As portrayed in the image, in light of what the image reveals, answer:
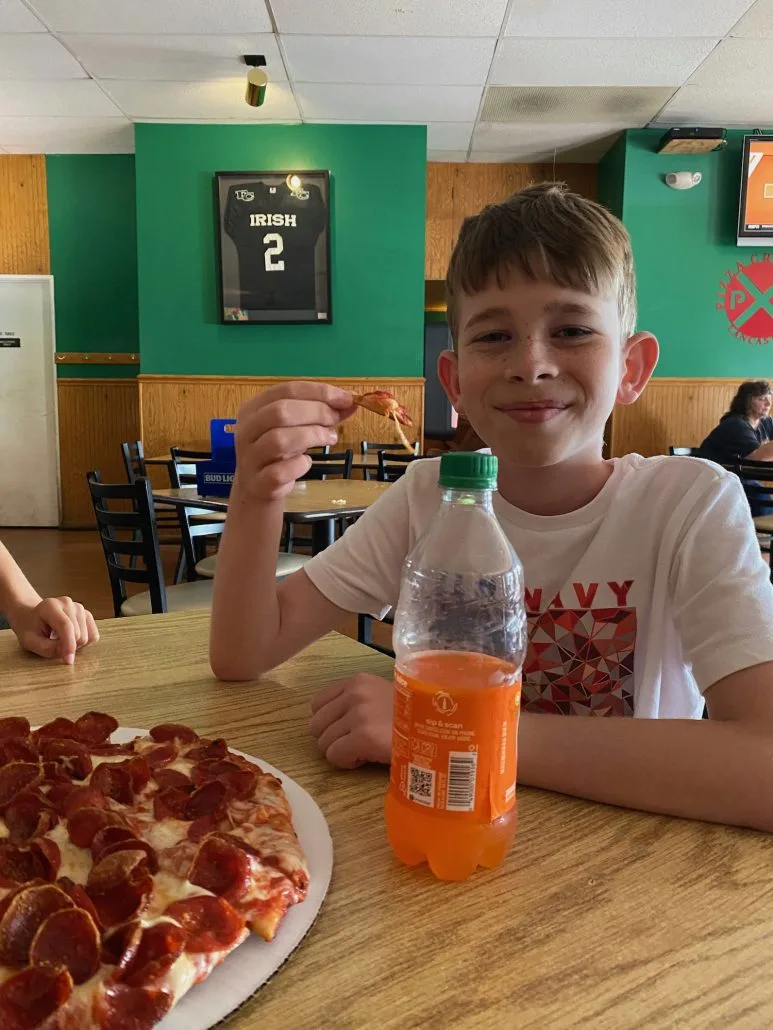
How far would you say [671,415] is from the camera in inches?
245

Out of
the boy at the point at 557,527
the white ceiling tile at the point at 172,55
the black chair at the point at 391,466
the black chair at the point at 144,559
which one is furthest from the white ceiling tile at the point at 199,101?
the boy at the point at 557,527

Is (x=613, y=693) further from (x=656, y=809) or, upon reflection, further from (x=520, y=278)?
(x=520, y=278)

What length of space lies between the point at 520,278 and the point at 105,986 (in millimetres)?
860

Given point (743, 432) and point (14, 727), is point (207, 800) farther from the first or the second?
point (743, 432)

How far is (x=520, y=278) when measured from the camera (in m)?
0.98

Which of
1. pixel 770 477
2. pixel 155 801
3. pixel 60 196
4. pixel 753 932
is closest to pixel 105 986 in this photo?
pixel 155 801

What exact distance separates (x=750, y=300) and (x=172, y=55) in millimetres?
4562

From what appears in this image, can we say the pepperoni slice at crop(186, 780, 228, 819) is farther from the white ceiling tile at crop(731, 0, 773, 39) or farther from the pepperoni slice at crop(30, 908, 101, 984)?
the white ceiling tile at crop(731, 0, 773, 39)

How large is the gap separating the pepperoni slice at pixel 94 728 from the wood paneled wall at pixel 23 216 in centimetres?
681

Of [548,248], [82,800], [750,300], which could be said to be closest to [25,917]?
[82,800]

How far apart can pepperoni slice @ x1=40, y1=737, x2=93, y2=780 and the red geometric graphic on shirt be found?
0.58m

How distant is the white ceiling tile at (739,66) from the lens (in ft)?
14.6

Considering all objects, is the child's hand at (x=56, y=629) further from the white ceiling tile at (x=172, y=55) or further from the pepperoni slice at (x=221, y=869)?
the white ceiling tile at (x=172, y=55)

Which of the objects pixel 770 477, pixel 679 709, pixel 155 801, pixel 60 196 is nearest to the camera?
pixel 155 801
